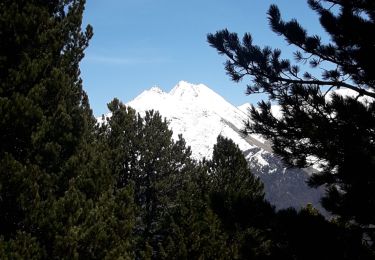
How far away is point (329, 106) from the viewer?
610 cm

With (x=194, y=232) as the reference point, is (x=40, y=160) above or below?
above

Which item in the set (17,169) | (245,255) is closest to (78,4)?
(17,169)

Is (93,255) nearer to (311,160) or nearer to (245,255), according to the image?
(245,255)

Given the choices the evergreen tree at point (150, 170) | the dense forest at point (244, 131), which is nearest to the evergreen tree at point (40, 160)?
the dense forest at point (244, 131)

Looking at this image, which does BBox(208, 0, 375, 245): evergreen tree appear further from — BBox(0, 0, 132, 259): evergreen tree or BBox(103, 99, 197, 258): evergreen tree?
BBox(103, 99, 197, 258): evergreen tree

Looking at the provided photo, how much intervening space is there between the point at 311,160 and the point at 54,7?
29.7ft

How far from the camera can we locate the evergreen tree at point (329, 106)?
577 centimetres

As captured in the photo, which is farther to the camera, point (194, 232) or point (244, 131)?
point (194, 232)

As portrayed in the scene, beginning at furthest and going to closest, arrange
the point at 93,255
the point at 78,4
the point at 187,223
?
the point at 187,223 < the point at 78,4 < the point at 93,255

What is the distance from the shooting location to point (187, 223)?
17188 mm

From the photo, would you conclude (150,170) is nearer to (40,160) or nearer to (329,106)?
(40,160)

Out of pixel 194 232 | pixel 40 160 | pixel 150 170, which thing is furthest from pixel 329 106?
pixel 150 170

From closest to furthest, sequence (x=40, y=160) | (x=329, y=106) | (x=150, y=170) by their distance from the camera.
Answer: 1. (x=329, y=106)
2. (x=40, y=160)
3. (x=150, y=170)

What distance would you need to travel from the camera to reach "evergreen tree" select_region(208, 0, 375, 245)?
5773 mm
